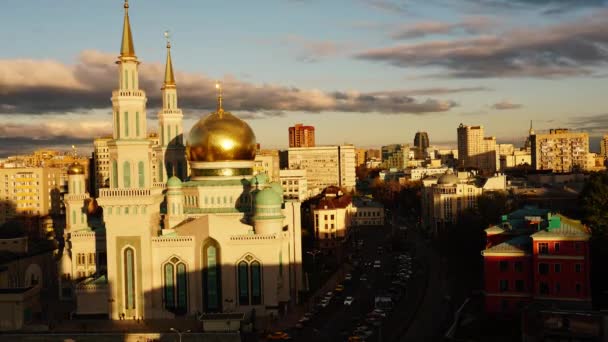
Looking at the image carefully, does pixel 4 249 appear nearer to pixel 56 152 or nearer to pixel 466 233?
pixel 466 233

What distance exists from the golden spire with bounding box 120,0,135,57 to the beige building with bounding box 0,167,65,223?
191 feet

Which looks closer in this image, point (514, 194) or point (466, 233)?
point (466, 233)

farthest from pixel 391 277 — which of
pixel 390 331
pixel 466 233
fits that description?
pixel 390 331

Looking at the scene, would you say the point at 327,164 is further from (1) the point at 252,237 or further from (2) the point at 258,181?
(1) the point at 252,237

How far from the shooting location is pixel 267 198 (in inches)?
1729

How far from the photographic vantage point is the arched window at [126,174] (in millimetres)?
41812

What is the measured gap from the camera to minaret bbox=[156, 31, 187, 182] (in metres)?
54.6

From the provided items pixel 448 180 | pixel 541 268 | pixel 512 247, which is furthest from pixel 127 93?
pixel 448 180

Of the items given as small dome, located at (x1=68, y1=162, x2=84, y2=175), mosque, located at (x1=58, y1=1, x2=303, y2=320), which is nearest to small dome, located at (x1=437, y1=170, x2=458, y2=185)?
mosque, located at (x1=58, y1=1, x2=303, y2=320)

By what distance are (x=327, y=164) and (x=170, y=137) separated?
348ft

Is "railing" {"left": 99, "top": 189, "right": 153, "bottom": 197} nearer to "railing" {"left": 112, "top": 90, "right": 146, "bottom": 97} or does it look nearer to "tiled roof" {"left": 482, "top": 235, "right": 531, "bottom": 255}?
"railing" {"left": 112, "top": 90, "right": 146, "bottom": 97}

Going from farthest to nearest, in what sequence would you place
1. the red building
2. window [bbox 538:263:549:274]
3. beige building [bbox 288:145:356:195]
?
beige building [bbox 288:145:356:195] → window [bbox 538:263:549:274] → the red building

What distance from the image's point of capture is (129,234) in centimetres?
4166

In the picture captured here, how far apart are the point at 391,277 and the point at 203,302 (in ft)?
66.0
